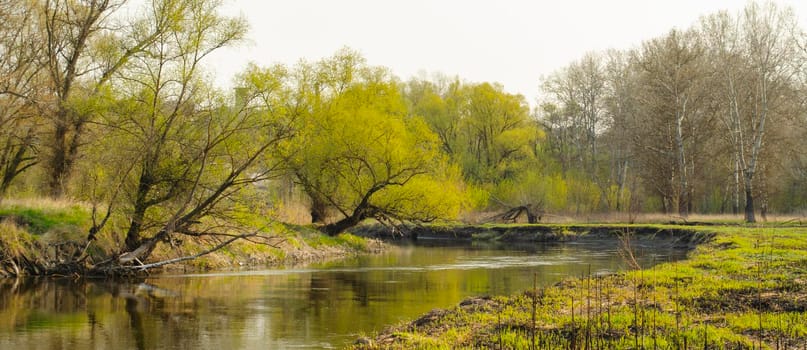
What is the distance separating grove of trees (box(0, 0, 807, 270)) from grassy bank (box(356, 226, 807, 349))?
13254 mm

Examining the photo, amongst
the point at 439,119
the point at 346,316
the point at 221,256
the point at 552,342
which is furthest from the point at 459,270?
the point at 439,119

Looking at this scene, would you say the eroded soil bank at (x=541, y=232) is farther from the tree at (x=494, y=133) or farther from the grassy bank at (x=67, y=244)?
the tree at (x=494, y=133)

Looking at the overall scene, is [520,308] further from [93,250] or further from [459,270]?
[93,250]

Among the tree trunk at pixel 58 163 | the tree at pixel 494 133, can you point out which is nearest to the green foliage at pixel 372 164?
the tree trunk at pixel 58 163

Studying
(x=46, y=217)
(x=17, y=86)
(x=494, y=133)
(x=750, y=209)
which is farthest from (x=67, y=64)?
(x=494, y=133)

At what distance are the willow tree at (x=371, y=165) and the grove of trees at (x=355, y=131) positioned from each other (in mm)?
108

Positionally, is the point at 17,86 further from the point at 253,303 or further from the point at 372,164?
the point at 253,303

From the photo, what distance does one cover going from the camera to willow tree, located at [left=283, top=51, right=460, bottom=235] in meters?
40.0

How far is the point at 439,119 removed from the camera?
72.4 meters

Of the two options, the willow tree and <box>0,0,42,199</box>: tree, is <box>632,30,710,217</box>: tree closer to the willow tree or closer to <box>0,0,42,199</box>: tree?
the willow tree

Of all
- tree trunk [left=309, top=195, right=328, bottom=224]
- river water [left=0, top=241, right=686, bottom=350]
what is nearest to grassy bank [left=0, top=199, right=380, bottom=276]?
river water [left=0, top=241, right=686, bottom=350]

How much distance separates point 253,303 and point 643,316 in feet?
34.6

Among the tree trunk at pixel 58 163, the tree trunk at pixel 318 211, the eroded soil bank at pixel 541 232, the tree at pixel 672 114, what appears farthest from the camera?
the tree at pixel 672 114

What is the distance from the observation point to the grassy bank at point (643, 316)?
1101 cm
